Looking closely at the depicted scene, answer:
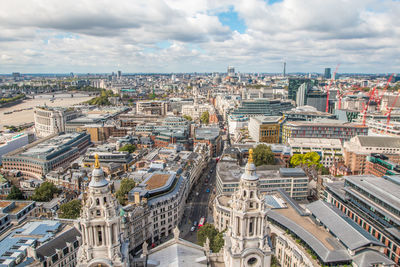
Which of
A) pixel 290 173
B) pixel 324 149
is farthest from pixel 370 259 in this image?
pixel 324 149

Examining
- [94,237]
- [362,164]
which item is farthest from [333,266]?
[362,164]

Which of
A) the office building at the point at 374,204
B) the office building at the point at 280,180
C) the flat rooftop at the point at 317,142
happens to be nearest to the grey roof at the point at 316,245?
the office building at the point at 374,204

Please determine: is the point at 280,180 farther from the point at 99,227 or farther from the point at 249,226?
the point at 99,227

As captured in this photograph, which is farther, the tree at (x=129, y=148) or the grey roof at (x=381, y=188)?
the tree at (x=129, y=148)

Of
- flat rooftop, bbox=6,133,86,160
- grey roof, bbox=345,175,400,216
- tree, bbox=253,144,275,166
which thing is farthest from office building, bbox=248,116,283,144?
flat rooftop, bbox=6,133,86,160

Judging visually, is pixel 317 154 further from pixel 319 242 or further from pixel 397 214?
pixel 319 242

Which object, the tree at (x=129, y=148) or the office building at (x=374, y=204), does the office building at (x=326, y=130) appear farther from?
the tree at (x=129, y=148)
